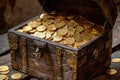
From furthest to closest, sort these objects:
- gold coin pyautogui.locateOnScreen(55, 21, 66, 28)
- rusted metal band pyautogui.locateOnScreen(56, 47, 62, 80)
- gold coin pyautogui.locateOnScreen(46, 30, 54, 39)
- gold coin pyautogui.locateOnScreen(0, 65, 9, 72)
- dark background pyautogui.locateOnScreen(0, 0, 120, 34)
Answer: dark background pyautogui.locateOnScreen(0, 0, 120, 34), gold coin pyautogui.locateOnScreen(0, 65, 9, 72), gold coin pyautogui.locateOnScreen(55, 21, 66, 28), gold coin pyautogui.locateOnScreen(46, 30, 54, 39), rusted metal band pyautogui.locateOnScreen(56, 47, 62, 80)

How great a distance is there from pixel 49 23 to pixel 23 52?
0.29 metres

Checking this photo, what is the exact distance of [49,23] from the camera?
2.60 meters

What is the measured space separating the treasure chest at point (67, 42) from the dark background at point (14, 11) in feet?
3.56

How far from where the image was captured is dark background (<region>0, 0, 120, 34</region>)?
3738 millimetres

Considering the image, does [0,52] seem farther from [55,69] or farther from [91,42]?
[91,42]

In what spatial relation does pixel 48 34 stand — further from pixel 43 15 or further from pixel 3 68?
pixel 3 68

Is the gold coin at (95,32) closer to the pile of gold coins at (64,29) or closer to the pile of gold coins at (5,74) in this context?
the pile of gold coins at (64,29)

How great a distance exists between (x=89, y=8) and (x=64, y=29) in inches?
11.3

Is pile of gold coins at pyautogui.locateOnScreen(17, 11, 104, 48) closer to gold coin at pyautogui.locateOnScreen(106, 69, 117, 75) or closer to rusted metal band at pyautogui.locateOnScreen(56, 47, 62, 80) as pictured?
rusted metal band at pyautogui.locateOnScreen(56, 47, 62, 80)

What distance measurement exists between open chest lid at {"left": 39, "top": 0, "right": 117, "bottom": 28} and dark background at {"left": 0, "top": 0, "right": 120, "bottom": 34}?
98 cm

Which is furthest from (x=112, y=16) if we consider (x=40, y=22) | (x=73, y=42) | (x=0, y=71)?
(x=0, y=71)

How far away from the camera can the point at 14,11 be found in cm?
387

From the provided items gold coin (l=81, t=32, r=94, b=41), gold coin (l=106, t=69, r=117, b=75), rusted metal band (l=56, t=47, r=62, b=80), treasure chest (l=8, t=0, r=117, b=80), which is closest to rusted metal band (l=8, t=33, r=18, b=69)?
treasure chest (l=8, t=0, r=117, b=80)

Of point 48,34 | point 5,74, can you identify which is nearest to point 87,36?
point 48,34
